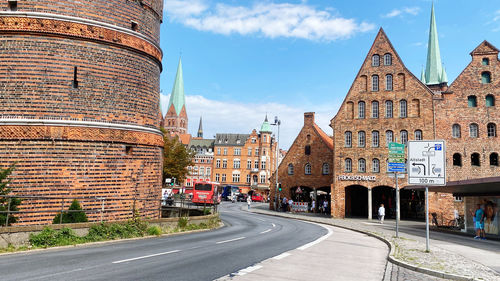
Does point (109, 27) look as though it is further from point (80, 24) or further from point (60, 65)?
point (60, 65)

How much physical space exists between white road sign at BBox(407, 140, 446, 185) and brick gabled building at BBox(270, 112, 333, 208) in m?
27.2

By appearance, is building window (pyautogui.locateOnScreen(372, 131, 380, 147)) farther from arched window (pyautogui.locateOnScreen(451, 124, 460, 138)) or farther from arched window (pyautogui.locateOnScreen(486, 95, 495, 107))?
arched window (pyautogui.locateOnScreen(486, 95, 495, 107))

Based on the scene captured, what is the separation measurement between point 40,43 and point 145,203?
6.89 m

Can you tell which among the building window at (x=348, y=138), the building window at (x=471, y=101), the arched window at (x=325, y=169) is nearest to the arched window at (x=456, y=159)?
the building window at (x=471, y=101)

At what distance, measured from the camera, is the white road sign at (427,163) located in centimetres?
1197

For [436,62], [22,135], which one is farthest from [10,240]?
[436,62]

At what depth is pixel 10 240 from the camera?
10383 mm

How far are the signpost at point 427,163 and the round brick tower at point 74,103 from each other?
9.91m

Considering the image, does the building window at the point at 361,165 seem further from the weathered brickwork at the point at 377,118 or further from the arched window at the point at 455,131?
the arched window at the point at 455,131

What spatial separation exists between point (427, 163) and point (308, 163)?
2862 centimetres

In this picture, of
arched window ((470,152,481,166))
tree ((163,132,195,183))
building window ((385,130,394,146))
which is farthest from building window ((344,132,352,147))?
tree ((163,132,195,183))

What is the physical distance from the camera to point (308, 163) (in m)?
40.7

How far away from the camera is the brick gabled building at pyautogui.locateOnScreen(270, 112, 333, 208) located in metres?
39.8

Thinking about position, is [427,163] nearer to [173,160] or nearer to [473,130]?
[473,130]
